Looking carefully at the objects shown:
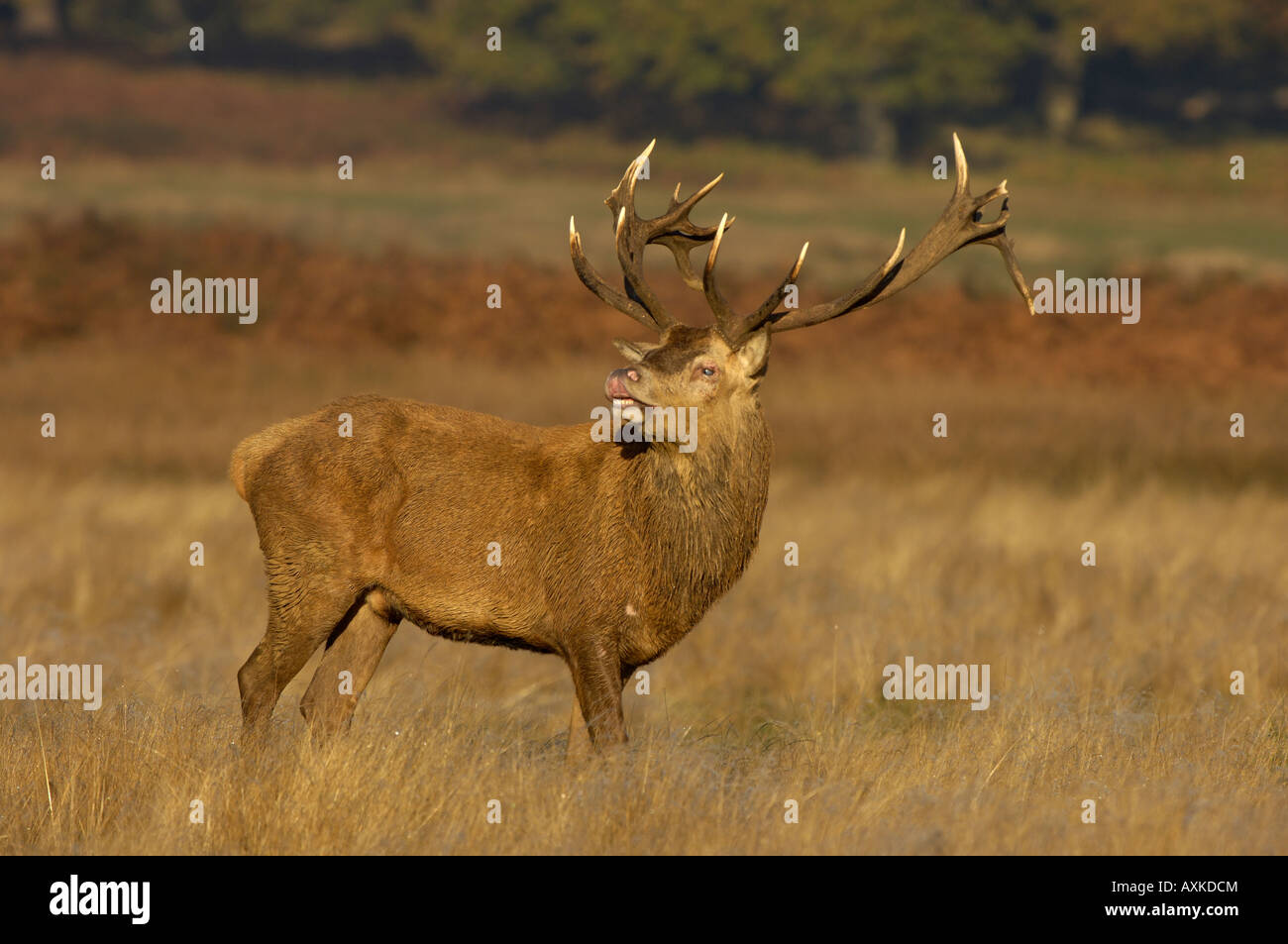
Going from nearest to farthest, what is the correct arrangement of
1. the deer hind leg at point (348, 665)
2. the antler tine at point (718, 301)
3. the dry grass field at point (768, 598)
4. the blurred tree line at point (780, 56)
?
the dry grass field at point (768, 598) → the antler tine at point (718, 301) → the deer hind leg at point (348, 665) → the blurred tree line at point (780, 56)

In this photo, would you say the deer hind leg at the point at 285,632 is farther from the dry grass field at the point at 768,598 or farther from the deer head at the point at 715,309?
the deer head at the point at 715,309

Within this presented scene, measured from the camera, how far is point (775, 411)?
62.1 feet

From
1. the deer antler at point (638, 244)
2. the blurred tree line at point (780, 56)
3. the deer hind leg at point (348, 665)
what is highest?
the blurred tree line at point (780, 56)

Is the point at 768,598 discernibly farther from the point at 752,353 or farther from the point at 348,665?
the point at 752,353

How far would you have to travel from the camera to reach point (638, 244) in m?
7.78

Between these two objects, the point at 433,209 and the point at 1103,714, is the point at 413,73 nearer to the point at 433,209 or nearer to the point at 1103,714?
the point at 433,209

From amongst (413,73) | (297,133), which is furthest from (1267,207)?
(413,73)

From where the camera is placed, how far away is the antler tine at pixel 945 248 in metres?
7.19

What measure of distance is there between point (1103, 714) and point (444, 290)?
16376 millimetres

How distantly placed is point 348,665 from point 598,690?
3.84 feet

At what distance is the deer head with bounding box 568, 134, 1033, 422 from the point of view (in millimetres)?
6820

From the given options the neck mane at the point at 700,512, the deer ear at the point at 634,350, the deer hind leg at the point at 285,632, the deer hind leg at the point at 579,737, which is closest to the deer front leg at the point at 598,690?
the deer hind leg at the point at 579,737

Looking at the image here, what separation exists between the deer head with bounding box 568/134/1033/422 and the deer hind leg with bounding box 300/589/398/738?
1429 millimetres

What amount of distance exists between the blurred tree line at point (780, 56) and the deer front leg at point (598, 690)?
45.9m
